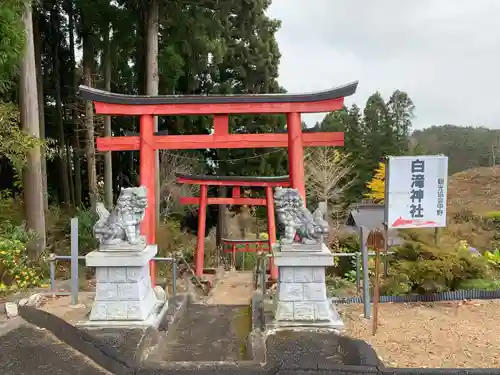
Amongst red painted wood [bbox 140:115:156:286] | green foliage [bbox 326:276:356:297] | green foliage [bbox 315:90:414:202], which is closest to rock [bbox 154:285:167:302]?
red painted wood [bbox 140:115:156:286]

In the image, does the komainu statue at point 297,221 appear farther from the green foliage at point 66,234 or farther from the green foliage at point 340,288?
the green foliage at point 66,234

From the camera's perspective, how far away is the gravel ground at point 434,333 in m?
3.92

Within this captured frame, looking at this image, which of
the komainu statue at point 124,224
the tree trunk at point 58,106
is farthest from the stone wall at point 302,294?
the tree trunk at point 58,106

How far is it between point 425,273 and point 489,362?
2.21 metres

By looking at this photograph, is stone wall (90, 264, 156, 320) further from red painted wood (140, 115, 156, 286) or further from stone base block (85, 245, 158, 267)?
red painted wood (140, 115, 156, 286)

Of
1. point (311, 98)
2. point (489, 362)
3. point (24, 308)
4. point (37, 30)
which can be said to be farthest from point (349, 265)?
point (37, 30)

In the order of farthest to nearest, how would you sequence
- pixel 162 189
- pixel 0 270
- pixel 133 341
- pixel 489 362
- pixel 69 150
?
pixel 69 150 < pixel 162 189 < pixel 0 270 < pixel 133 341 < pixel 489 362

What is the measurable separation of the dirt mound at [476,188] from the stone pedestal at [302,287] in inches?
1076

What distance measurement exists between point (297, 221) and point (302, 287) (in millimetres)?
808

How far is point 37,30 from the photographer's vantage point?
1412 centimetres

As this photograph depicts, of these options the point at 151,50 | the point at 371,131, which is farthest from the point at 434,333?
the point at 371,131

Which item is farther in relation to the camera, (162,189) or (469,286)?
(162,189)

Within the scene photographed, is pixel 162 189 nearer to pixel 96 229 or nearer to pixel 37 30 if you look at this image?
pixel 37 30

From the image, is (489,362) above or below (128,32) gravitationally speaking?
below
